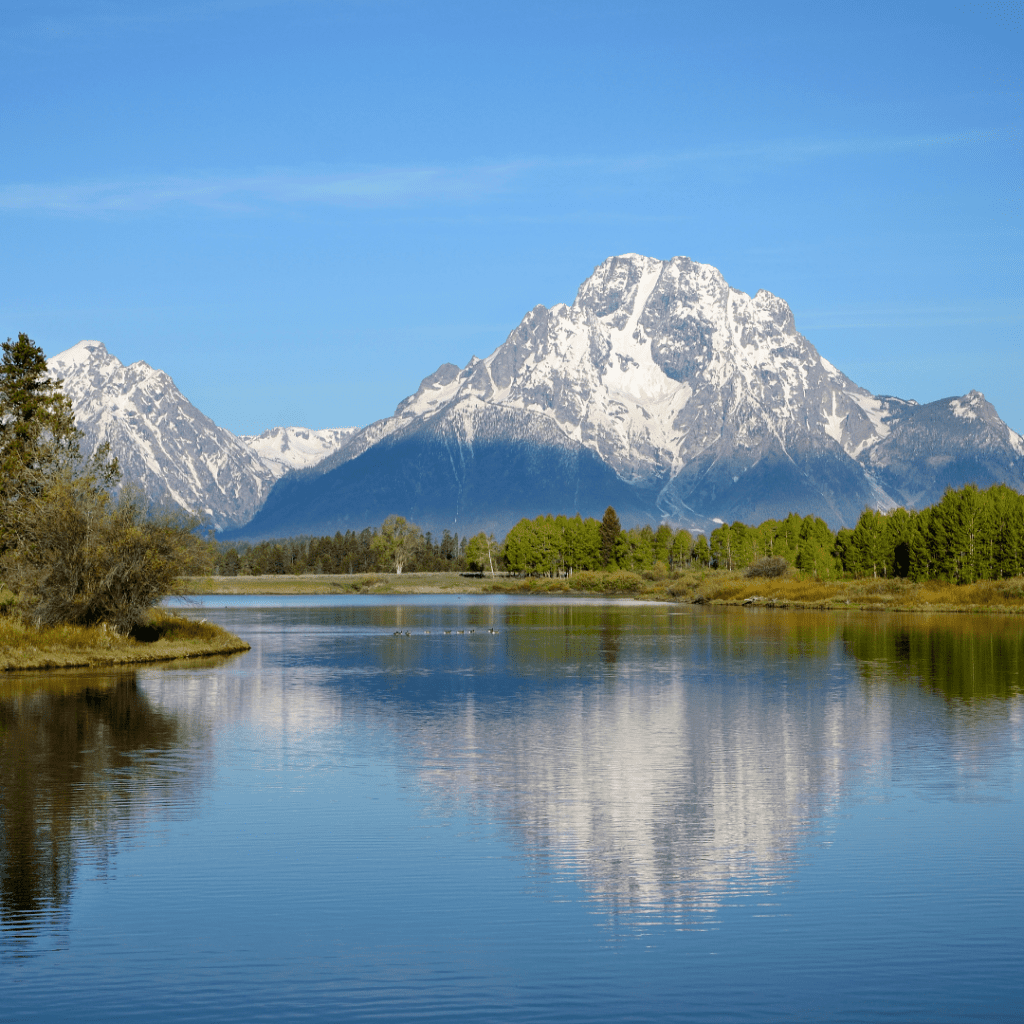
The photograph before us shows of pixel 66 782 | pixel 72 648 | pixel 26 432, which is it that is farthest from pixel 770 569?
pixel 66 782

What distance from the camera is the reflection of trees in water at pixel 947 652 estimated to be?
5153cm

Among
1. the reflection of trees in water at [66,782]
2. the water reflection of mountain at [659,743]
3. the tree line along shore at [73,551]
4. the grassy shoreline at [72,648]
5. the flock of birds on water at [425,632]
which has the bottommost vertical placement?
the flock of birds on water at [425,632]

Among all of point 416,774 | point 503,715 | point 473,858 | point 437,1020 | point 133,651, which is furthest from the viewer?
point 133,651

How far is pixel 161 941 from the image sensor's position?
1644cm

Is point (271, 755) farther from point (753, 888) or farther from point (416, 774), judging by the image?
point (753, 888)

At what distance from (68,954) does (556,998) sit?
644 centimetres

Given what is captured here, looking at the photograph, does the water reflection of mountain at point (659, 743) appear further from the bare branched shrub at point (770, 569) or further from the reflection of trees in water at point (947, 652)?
the bare branched shrub at point (770, 569)

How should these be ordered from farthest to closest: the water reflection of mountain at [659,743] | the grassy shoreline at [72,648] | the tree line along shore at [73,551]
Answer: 1. the tree line along shore at [73,551]
2. the grassy shoreline at [72,648]
3. the water reflection of mountain at [659,743]

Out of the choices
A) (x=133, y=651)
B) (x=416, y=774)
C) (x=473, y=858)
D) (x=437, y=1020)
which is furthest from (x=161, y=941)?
(x=133, y=651)

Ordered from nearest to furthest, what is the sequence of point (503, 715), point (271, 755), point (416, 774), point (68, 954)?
point (68, 954)
point (416, 774)
point (271, 755)
point (503, 715)

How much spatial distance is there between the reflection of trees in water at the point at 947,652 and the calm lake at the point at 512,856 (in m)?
4.90

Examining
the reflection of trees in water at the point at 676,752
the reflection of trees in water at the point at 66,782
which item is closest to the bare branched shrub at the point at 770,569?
the reflection of trees in water at the point at 676,752

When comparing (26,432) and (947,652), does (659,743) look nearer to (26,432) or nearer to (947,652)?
(947,652)

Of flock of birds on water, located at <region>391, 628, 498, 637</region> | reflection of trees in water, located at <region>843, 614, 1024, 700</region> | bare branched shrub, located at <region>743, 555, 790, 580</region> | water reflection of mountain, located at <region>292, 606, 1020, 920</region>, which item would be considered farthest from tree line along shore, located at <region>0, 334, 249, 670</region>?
bare branched shrub, located at <region>743, 555, 790, 580</region>
